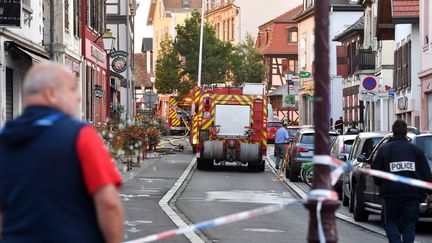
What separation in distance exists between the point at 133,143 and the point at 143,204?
12550mm

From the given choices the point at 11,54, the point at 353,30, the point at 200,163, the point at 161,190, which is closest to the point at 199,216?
the point at 161,190

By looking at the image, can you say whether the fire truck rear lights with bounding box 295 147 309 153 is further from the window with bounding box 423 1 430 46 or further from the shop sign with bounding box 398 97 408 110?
the shop sign with bounding box 398 97 408 110

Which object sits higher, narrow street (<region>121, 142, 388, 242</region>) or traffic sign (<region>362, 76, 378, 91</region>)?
traffic sign (<region>362, 76, 378, 91</region>)

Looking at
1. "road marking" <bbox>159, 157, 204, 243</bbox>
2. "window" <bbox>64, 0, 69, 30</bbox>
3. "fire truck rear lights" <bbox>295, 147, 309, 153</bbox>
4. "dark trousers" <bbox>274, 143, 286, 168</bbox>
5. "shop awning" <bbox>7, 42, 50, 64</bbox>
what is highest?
"window" <bbox>64, 0, 69, 30</bbox>

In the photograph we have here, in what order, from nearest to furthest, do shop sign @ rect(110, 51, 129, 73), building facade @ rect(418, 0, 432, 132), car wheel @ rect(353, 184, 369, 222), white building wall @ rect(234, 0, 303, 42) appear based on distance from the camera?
car wheel @ rect(353, 184, 369, 222)
building facade @ rect(418, 0, 432, 132)
shop sign @ rect(110, 51, 129, 73)
white building wall @ rect(234, 0, 303, 42)

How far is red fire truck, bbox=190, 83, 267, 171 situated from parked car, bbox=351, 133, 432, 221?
15.9 m

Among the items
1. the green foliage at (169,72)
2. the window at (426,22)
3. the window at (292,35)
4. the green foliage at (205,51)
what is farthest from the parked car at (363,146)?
the window at (292,35)

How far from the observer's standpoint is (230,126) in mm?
34938

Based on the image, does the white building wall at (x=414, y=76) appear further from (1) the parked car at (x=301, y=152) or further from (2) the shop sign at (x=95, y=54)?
(2) the shop sign at (x=95, y=54)

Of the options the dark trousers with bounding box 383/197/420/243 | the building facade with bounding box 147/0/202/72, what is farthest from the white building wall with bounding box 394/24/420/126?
the building facade with bounding box 147/0/202/72

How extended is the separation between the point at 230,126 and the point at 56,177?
30.1m

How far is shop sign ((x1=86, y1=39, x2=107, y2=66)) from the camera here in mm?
42250

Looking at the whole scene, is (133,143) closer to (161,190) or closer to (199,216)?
(161,190)

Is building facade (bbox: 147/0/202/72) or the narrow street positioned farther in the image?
building facade (bbox: 147/0/202/72)
